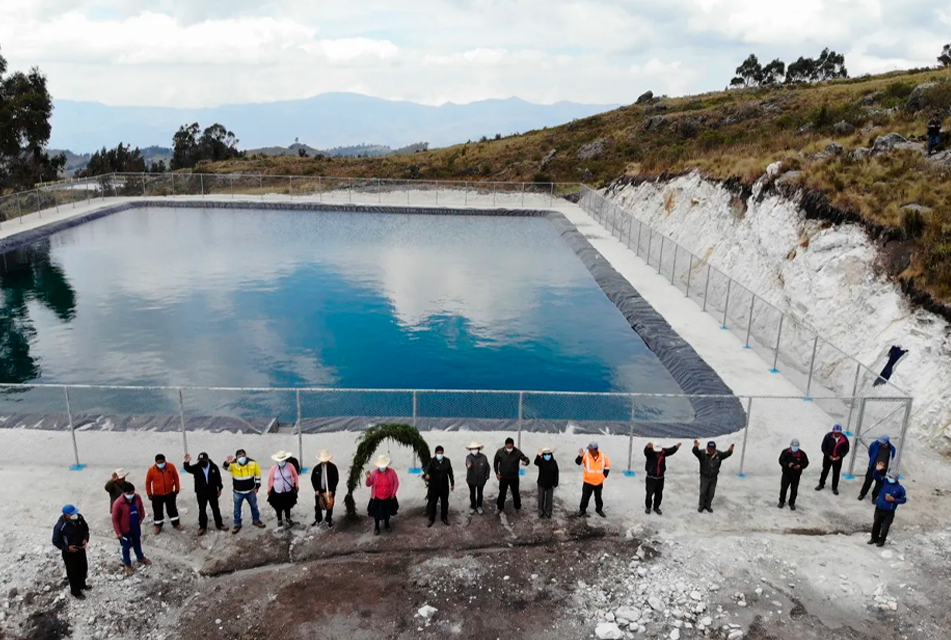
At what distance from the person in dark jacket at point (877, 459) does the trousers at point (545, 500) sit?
576 cm

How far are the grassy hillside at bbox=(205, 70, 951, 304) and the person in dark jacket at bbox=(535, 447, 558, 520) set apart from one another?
11.5 m

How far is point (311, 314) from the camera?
87.4 ft

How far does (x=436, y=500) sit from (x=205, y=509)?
3840 mm

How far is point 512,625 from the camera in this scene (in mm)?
9852

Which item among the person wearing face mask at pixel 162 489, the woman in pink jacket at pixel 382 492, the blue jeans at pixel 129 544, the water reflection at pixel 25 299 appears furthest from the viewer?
the water reflection at pixel 25 299

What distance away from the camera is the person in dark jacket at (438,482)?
481 inches

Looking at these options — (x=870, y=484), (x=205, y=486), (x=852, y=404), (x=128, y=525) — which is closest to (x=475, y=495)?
(x=205, y=486)

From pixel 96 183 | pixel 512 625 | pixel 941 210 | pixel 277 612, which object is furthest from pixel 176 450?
pixel 96 183

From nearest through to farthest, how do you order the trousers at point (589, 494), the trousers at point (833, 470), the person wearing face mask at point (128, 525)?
the person wearing face mask at point (128, 525) → the trousers at point (589, 494) → the trousers at point (833, 470)

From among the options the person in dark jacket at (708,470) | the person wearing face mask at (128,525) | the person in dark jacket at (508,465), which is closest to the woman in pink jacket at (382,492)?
the person in dark jacket at (508,465)

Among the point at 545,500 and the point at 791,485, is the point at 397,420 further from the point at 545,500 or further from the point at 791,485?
the point at 791,485

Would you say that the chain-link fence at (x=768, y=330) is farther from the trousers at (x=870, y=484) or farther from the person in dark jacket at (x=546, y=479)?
the person in dark jacket at (x=546, y=479)

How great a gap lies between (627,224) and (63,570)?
3260cm

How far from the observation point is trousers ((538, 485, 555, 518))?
41.3 ft
